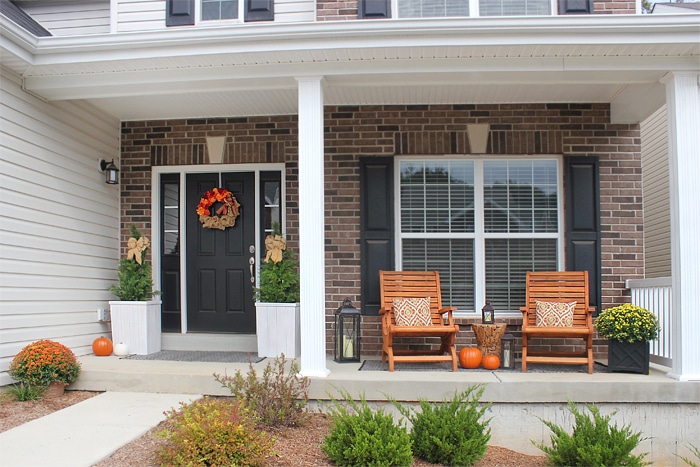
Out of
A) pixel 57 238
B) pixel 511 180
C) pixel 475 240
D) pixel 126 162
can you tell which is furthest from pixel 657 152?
pixel 57 238

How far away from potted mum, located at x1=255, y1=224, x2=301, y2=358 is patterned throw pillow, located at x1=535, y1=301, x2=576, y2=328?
2348 millimetres

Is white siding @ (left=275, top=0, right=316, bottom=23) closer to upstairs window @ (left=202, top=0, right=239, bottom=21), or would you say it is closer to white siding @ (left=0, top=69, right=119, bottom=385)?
upstairs window @ (left=202, top=0, right=239, bottom=21)

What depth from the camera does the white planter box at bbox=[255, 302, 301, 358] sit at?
614cm

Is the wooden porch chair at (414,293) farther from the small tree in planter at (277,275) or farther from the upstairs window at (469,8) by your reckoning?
the upstairs window at (469,8)

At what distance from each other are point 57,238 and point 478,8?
474cm

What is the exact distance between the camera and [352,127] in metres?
6.55

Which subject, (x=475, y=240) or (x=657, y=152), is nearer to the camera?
(x=475, y=240)

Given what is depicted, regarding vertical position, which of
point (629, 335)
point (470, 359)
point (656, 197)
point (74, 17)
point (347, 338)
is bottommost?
point (470, 359)

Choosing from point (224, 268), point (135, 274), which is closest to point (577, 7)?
point (224, 268)

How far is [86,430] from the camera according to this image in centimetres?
424

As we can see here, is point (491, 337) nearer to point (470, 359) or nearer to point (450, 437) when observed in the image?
point (470, 359)

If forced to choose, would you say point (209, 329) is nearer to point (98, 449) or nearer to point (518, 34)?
point (98, 449)

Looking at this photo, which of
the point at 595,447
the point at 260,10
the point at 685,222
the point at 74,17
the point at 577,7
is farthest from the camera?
the point at 74,17

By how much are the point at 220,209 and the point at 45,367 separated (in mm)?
2451
